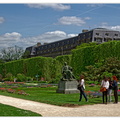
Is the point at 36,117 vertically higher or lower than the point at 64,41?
lower

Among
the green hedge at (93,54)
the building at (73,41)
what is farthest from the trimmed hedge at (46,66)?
the building at (73,41)

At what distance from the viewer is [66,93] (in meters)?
20.8

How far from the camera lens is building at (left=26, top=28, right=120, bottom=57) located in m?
80.6

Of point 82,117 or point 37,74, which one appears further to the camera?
point 37,74

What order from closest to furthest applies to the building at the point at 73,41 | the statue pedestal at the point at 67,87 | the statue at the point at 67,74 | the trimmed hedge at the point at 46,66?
the statue pedestal at the point at 67,87
the statue at the point at 67,74
the trimmed hedge at the point at 46,66
the building at the point at 73,41

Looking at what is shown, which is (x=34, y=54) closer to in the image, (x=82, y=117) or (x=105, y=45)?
(x=105, y=45)

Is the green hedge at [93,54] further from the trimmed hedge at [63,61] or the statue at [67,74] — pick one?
the statue at [67,74]

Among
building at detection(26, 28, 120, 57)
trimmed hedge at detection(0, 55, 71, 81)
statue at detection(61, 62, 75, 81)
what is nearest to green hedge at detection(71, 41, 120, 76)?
trimmed hedge at detection(0, 55, 71, 81)

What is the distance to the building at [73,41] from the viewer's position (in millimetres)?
80625

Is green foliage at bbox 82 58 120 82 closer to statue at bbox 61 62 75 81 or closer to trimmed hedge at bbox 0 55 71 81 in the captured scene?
statue at bbox 61 62 75 81

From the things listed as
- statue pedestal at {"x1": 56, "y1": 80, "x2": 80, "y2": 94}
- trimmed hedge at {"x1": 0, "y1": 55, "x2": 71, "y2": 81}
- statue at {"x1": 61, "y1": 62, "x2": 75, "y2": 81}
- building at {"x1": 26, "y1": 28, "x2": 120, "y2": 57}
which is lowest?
statue pedestal at {"x1": 56, "y1": 80, "x2": 80, "y2": 94}

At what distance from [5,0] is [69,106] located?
5.93 meters

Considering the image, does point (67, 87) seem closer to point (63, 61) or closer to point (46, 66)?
point (63, 61)

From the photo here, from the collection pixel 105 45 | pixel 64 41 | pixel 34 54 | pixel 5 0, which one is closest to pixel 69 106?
pixel 5 0
